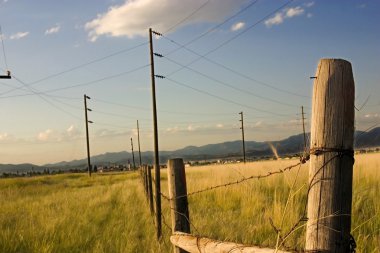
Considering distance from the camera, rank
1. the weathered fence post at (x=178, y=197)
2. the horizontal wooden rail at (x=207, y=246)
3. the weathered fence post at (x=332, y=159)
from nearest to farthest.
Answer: the weathered fence post at (x=332, y=159)
the horizontal wooden rail at (x=207, y=246)
the weathered fence post at (x=178, y=197)

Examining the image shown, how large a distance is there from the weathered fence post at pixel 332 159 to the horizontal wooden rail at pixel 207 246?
0.38m

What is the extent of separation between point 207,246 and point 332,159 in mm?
1493

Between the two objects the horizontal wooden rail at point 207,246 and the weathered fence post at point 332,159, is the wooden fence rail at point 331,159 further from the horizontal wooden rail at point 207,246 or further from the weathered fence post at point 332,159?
the horizontal wooden rail at point 207,246

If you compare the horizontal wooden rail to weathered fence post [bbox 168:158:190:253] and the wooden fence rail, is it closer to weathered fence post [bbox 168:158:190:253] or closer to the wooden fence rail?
weathered fence post [bbox 168:158:190:253]

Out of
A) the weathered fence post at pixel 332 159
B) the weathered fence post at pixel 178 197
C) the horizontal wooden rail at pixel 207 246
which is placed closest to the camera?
the weathered fence post at pixel 332 159

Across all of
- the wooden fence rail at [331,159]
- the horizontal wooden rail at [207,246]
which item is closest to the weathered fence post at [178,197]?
the horizontal wooden rail at [207,246]

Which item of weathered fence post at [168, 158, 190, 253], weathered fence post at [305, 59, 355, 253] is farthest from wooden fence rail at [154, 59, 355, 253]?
weathered fence post at [168, 158, 190, 253]

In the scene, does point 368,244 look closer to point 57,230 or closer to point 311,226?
point 311,226

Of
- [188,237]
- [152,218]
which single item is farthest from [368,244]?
[152,218]

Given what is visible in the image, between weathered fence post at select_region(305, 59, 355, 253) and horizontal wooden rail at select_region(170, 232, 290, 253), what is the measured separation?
1.24 ft

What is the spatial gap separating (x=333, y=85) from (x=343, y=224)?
0.68m

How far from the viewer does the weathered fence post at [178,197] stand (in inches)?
174

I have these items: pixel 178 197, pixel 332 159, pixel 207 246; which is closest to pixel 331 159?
pixel 332 159

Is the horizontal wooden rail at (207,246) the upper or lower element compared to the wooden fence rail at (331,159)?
lower
